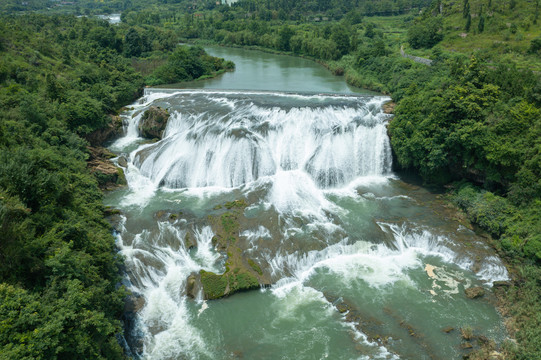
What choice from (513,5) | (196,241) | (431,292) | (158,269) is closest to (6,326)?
(158,269)

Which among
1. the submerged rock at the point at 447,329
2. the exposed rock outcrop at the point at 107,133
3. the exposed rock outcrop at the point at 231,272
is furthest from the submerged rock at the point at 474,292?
the exposed rock outcrop at the point at 107,133

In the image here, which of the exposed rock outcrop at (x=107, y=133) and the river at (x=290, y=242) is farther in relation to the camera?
the exposed rock outcrop at (x=107, y=133)

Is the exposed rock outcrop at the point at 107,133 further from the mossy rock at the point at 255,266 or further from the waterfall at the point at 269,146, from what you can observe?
the mossy rock at the point at 255,266

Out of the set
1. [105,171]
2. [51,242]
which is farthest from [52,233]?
[105,171]

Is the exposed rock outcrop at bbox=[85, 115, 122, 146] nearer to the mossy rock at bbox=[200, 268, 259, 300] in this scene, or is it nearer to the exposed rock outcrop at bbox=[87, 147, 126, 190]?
the exposed rock outcrop at bbox=[87, 147, 126, 190]

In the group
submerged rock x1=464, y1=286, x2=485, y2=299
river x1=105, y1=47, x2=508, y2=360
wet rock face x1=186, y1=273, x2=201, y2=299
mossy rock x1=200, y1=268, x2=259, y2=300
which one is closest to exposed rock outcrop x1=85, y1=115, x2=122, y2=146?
river x1=105, y1=47, x2=508, y2=360

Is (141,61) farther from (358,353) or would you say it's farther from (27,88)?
(358,353)
